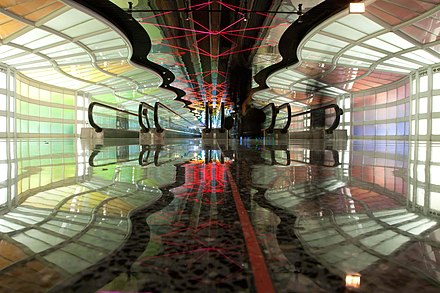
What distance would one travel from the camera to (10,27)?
20094 mm

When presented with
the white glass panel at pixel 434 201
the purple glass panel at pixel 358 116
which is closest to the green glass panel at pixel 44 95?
the purple glass panel at pixel 358 116

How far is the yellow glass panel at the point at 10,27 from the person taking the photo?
19.5 m

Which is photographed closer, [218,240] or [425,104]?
[218,240]

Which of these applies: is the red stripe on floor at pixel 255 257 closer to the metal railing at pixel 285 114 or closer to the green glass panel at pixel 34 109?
the metal railing at pixel 285 114

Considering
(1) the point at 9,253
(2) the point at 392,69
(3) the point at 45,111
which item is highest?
(2) the point at 392,69

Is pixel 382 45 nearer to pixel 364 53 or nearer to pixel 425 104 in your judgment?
pixel 364 53

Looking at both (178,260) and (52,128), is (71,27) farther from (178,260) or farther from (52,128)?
(52,128)

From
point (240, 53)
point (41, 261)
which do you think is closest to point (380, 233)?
point (41, 261)

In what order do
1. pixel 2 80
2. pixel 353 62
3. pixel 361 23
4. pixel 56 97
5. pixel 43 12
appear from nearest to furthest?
1. pixel 43 12
2. pixel 361 23
3. pixel 353 62
4. pixel 2 80
5. pixel 56 97

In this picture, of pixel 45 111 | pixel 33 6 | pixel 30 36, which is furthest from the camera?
pixel 45 111

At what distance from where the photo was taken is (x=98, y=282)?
3.49 ft

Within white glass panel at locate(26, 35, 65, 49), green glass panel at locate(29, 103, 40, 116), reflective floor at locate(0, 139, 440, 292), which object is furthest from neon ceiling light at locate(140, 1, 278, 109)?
green glass panel at locate(29, 103, 40, 116)

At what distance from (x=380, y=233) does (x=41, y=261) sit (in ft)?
5.44

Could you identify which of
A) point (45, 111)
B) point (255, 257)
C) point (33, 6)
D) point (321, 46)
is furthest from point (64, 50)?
point (255, 257)
